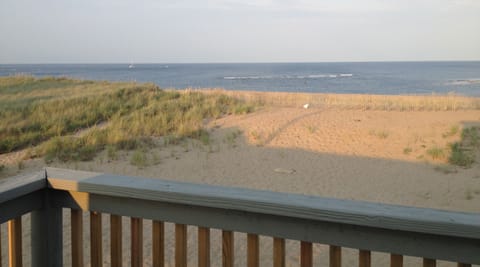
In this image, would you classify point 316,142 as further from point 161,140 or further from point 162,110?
point 162,110

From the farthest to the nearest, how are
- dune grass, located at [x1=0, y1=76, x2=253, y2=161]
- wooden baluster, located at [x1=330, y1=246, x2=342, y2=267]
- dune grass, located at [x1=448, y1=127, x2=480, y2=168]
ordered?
dune grass, located at [x1=0, y1=76, x2=253, y2=161], dune grass, located at [x1=448, y1=127, x2=480, y2=168], wooden baluster, located at [x1=330, y1=246, x2=342, y2=267]

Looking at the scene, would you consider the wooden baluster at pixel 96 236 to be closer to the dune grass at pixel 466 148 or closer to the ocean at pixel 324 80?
the dune grass at pixel 466 148

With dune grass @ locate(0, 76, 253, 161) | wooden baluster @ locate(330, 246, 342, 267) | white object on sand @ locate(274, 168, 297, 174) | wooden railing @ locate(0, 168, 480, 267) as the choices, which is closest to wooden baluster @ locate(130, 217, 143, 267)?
wooden railing @ locate(0, 168, 480, 267)

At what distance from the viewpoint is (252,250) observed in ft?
6.27

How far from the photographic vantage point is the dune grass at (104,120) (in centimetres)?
1246

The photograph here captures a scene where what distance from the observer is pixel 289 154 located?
1226 centimetres

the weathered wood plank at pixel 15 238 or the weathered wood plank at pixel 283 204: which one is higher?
the weathered wood plank at pixel 283 204

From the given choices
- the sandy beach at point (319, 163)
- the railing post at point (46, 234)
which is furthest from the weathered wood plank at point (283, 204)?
the sandy beach at point (319, 163)

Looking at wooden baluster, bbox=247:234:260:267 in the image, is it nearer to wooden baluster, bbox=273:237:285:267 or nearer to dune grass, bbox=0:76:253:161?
wooden baluster, bbox=273:237:285:267

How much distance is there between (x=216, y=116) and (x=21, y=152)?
732cm

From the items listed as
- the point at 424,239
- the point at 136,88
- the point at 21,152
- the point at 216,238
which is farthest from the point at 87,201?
the point at 136,88

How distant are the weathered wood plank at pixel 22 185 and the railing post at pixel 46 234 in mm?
68

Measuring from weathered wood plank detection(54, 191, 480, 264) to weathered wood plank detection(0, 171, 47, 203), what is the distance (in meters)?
0.10

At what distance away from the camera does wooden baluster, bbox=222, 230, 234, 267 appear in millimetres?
1942
